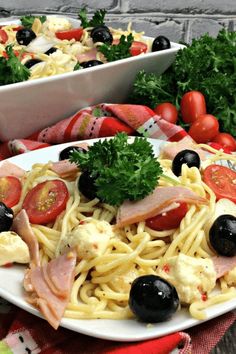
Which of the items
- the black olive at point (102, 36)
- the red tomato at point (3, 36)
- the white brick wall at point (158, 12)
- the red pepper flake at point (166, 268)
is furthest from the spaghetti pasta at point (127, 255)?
the white brick wall at point (158, 12)

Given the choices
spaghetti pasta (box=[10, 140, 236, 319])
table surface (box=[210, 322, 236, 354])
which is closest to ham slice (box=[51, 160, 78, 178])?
spaghetti pasta (box=[10, 140, 236, 319])

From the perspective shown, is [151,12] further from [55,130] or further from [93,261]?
[93,261]

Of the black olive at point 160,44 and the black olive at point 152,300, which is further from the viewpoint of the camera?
the black olive at point 160,44

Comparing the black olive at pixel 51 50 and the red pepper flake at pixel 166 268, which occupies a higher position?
the black olive at pixel 51 50

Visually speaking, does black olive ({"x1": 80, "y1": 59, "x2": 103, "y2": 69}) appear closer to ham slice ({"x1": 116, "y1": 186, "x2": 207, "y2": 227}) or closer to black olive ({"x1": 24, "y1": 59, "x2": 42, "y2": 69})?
black olive ({"x1": 24, "y1": 59, "x2": 42, "y2": 69})

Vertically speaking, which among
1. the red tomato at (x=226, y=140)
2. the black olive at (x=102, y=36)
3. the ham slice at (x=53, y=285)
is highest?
the black olive at (x=102, y=36)

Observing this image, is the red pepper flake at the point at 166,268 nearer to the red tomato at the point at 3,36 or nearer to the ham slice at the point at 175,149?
the ham slice at the point at 175,149

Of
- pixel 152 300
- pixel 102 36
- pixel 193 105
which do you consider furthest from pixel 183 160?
pixel 102 36

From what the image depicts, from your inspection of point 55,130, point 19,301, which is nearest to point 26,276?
point 19,301
